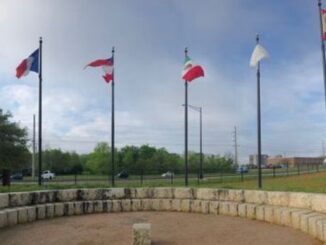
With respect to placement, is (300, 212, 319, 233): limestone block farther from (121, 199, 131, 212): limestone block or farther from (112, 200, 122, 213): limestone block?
(112, 200, 122, 213): limestone block

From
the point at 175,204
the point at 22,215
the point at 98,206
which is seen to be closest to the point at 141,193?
the point at 175,204

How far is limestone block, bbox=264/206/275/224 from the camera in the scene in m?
12.2

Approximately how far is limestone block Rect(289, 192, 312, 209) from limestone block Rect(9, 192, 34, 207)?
751 cm

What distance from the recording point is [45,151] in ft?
260

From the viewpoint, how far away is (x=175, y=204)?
15.6m

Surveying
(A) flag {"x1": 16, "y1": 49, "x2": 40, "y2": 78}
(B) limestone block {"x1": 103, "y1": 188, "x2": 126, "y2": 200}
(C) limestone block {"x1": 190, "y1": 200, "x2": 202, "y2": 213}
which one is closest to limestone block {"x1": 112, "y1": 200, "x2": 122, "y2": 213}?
(B) limestone block {"x1": 103, "y1": 188, "x2": 126, "y2": 200}

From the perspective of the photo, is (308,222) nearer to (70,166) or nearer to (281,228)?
(281,228)

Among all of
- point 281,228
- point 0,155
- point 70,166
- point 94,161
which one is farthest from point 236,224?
point 70,166

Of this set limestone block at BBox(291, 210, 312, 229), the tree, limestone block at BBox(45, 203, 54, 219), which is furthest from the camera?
the tree

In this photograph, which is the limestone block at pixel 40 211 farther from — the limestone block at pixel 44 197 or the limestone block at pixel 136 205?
the limestone block at pixel 136 205

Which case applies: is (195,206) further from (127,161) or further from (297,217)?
(127,161)

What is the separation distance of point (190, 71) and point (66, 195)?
7829 mm

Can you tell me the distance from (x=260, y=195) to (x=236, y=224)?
5.85 feet

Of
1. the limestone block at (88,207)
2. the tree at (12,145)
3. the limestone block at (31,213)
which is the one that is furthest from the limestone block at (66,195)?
the tree at (12,145)
